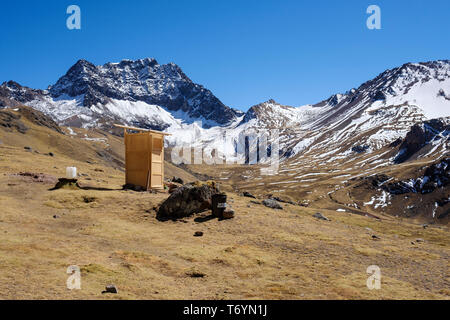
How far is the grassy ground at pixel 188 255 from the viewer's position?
1273cm

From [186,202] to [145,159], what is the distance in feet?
28.2

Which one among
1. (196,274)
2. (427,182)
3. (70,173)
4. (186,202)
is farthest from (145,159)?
(427,182)

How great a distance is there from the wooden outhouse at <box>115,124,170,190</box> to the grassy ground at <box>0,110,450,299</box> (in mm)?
4063

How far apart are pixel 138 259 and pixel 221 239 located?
6.20m

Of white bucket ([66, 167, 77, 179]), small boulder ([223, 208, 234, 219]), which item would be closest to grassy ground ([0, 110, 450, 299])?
small boulder ([223, 208, 234, 219])

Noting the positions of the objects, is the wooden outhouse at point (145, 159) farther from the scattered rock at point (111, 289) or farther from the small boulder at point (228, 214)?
the scattered rock at point (111, 289)

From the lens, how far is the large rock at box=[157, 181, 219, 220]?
24.8m

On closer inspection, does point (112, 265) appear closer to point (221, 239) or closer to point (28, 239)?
point (28, 239)

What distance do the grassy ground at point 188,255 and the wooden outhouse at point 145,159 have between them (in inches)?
160

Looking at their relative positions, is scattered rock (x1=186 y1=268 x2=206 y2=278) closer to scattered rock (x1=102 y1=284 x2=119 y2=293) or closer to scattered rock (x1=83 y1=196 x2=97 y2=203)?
scattered rock (x1=102 y1=284 x2=119 y2=293)

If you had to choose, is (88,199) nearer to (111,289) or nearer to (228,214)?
(228,214)

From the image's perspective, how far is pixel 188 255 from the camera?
1747cm
